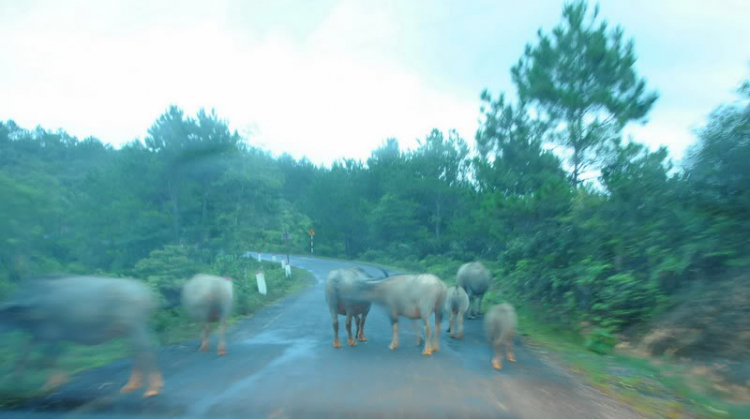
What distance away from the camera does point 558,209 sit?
44.2ft

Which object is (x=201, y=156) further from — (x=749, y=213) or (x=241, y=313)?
(x=749, y=213)

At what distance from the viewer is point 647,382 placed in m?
6.76

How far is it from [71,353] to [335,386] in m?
5.16

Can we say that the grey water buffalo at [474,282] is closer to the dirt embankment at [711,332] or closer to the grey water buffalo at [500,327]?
the dirt embankment at [711,332]

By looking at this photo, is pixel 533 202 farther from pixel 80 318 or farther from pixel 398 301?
pixel 80 318

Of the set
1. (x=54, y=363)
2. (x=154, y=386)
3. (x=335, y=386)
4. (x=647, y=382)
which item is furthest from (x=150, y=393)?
(x=647, y=382)

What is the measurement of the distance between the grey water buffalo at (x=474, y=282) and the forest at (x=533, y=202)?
5.96 ft

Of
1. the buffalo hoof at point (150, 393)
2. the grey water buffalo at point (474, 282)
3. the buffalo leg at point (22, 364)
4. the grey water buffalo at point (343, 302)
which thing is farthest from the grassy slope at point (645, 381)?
the buffalo leg at point (22, 364)

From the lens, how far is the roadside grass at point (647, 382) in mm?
5598

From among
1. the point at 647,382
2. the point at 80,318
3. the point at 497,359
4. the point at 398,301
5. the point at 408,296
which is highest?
the point at 408,296

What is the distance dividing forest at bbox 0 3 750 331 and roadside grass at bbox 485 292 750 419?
156cm

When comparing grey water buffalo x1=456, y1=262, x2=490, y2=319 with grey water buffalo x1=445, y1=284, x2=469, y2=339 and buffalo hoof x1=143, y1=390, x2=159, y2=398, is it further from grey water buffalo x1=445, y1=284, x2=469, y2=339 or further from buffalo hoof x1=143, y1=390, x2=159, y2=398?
buffalo hoof x1=143, y1=390, x2=159, y2=398

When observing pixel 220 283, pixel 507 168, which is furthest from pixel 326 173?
pixel 220 283

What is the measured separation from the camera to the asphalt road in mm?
5273
